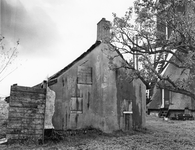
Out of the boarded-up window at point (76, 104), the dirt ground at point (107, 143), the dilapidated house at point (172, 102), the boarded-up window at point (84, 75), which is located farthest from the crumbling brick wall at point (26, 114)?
the dilapidated house at point (172, 102)

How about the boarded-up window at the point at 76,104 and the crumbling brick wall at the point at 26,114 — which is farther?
the boarded-up window at the point at 76,104

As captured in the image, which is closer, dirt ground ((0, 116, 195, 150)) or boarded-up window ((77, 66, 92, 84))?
dirt ground ((0, 116, 195, 150))

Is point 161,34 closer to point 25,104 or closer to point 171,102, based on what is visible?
point 25,104

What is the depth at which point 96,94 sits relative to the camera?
15.6 metres

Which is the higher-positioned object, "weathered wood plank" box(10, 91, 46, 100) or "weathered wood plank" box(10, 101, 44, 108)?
"weathered wood plank" box(10, 91, 46, 100)

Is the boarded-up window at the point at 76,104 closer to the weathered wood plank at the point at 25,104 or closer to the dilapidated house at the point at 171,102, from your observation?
the weathered wood plank at the point at 25,104

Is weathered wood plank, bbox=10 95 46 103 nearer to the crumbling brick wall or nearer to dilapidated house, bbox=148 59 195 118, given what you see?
the crumbling brick wall

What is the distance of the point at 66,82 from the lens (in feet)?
48.5

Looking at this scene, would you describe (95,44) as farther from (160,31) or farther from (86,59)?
(160,31)

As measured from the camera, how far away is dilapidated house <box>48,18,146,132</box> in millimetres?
14461

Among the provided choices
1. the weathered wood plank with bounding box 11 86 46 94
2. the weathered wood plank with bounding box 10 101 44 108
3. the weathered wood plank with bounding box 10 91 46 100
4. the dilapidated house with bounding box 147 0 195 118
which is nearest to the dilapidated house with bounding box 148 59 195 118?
the dilapidated house with bounding box 147 0 195 118

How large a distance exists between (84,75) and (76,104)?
2042 mm

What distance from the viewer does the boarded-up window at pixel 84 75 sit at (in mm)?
15398

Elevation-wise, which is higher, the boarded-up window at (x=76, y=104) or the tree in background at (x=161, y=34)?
the tree in background at (x=161, y=34)
